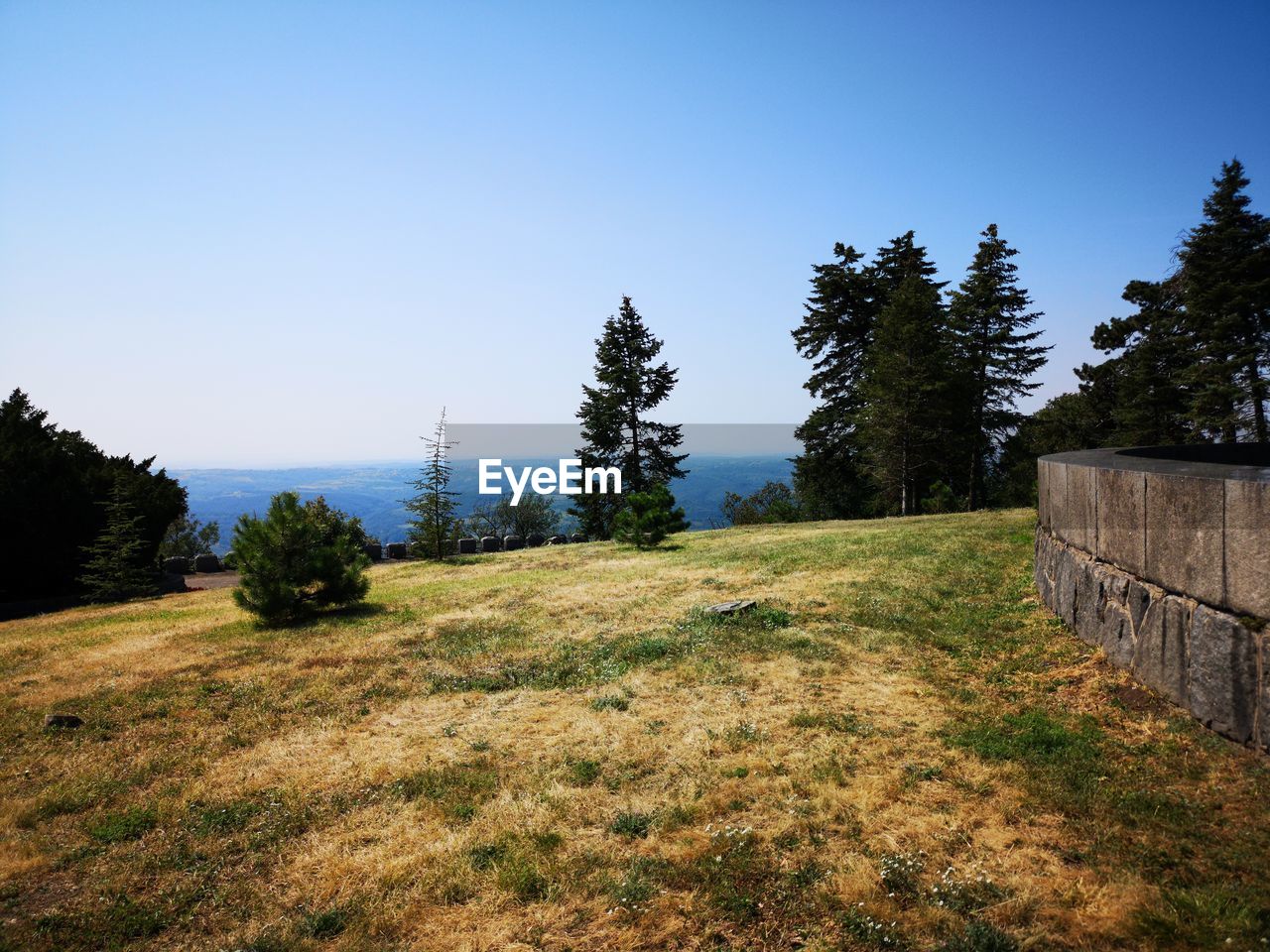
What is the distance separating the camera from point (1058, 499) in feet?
27.8

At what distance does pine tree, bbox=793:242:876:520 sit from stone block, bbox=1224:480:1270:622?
3470cm

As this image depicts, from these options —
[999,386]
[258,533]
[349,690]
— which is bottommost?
[349,690]

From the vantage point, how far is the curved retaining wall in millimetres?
4449

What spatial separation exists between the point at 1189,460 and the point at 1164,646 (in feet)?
14.3

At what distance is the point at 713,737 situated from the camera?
18.9 feet

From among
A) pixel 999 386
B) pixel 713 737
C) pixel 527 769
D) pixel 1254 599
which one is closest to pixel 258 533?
pixel 527 769

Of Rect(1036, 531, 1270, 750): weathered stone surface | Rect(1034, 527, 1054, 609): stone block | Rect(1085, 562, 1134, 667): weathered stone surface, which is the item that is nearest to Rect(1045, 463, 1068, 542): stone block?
Rect(1034, 527, 1054, 609): stone block

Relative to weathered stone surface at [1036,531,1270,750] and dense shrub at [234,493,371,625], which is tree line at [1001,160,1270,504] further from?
dense shrub at [234,493,371,625]

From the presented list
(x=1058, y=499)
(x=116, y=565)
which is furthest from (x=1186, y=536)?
(x=116, y=565)

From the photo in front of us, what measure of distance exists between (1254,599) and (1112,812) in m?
1.93

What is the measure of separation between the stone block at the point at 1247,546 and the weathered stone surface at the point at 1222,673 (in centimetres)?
20

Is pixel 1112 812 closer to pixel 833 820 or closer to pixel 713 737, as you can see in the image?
pixel 833 820

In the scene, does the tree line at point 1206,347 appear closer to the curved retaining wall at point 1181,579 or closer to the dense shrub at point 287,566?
the curved retaining wall at point 1181,579

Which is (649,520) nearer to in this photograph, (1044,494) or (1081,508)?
(1044,494)
